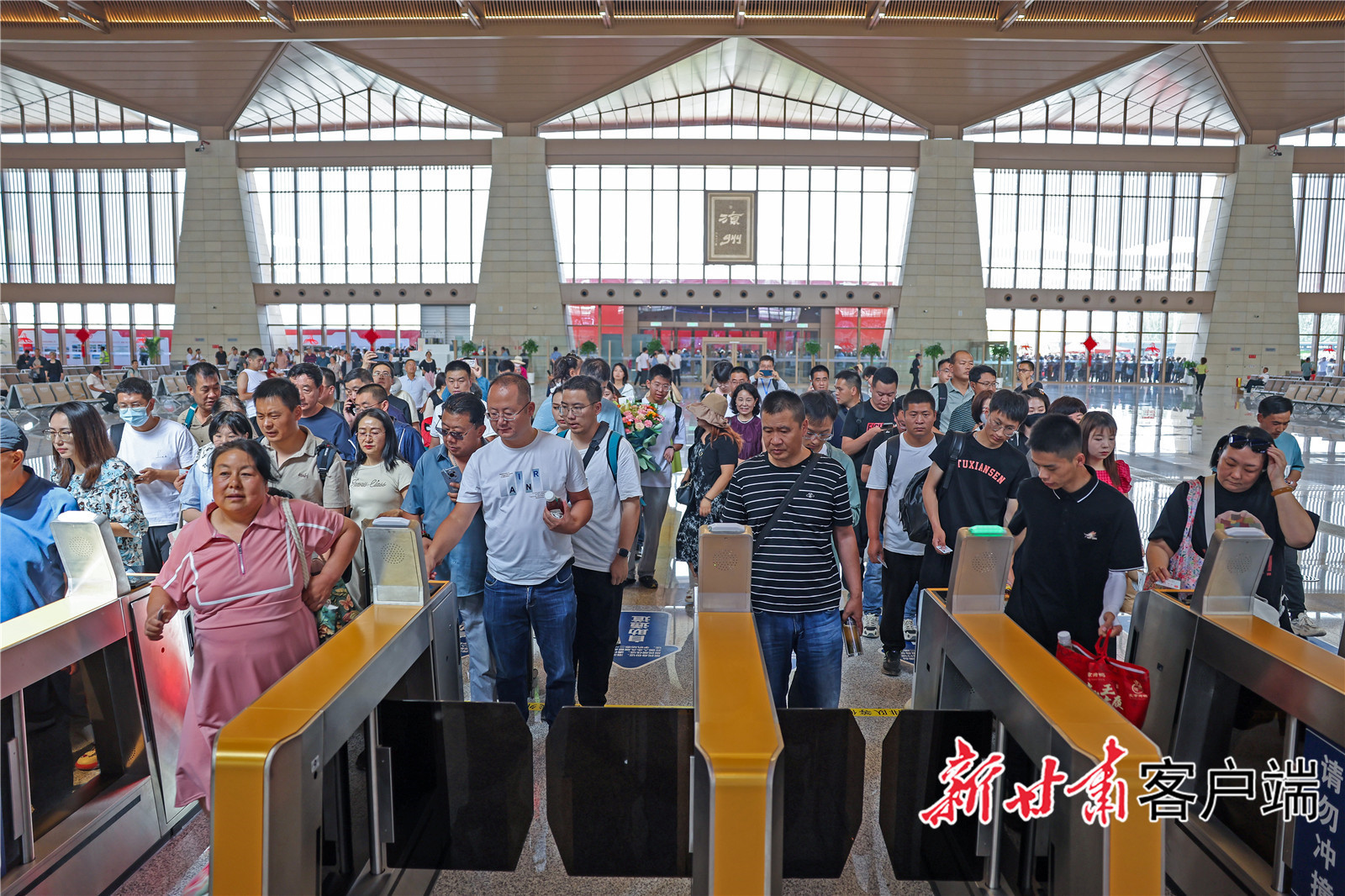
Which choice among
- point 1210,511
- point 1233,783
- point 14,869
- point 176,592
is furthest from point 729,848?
point 1210,511

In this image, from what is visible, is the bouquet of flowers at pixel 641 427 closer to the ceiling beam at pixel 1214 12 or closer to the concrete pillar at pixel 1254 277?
the ceiling beam at pixel 1214 12

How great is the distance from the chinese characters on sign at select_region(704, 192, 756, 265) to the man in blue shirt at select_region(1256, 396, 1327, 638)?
28.9 metres

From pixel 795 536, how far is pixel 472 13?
23252mm

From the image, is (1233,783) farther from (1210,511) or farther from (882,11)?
(882,11)

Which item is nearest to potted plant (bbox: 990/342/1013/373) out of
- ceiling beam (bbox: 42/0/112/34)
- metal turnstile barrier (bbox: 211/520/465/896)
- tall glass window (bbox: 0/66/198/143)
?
metal turnstile barrier (bbox: 211/520/465/896)

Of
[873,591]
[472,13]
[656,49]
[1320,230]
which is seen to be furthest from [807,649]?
[1320,230]

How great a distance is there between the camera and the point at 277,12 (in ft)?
73.8

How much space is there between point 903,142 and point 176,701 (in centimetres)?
3322

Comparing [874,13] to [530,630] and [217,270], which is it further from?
[217,270]

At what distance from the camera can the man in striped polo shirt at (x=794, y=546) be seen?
11.5ft

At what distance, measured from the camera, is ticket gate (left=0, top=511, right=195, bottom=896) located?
289 centimetres

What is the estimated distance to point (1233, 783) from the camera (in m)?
3.19

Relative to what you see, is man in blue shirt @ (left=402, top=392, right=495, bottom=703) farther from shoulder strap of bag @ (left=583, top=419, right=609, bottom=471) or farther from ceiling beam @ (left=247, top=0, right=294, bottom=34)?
ceiling beam @ (left=247, top=0, right=294, bottom=34)

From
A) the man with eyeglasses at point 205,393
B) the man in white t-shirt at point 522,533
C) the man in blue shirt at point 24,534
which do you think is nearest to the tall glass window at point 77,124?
the man with eyeglasses at point 205,393
